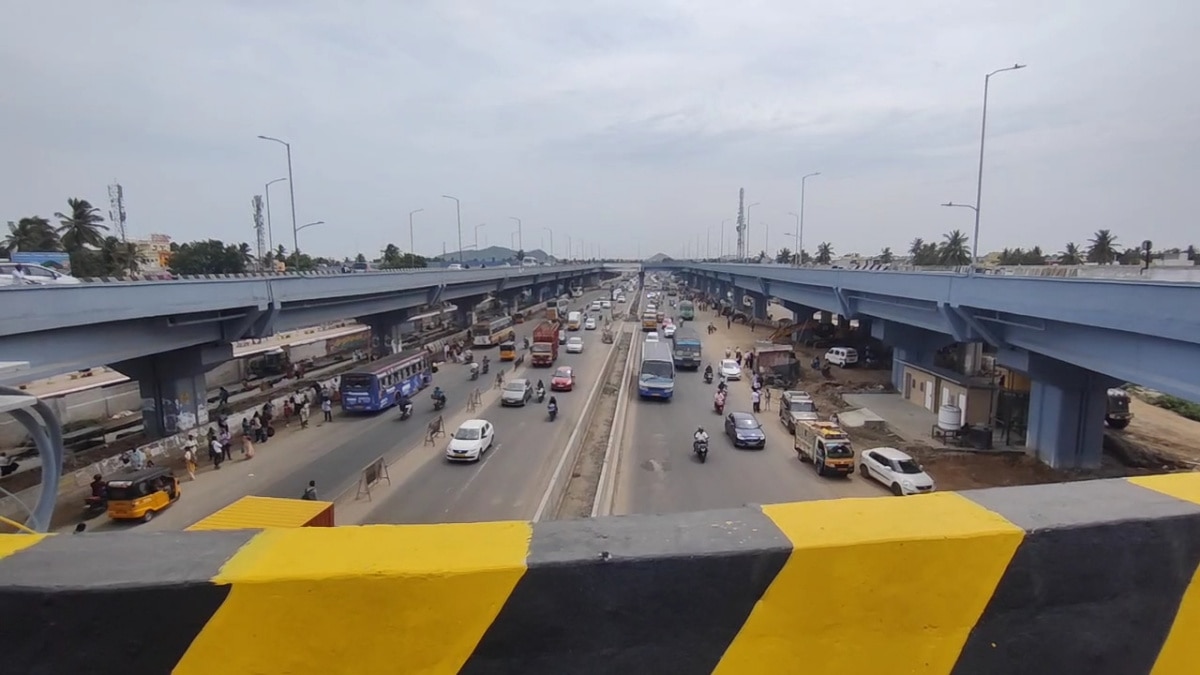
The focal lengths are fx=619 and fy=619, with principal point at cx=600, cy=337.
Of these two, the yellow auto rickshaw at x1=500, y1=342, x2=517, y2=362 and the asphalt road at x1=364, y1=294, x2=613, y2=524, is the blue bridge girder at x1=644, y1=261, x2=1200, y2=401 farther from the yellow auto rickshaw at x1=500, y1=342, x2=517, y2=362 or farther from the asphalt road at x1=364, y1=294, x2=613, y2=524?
the yellow auto rickshaw at x1=500, y1=342, x2=517, y2=362

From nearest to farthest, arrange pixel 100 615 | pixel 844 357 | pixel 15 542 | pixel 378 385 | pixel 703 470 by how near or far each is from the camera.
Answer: pixel 100 615 → pixel 15 542 → pixel 703 470 → pixel 378 385 → pixel 844 357

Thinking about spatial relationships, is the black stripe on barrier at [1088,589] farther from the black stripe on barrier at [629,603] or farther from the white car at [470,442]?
the white car at [470,442]

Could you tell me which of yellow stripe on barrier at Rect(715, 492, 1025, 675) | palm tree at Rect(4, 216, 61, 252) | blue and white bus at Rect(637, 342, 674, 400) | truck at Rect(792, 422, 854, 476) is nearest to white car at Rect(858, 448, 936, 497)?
truck at Rect(792, 422, 854, 476)

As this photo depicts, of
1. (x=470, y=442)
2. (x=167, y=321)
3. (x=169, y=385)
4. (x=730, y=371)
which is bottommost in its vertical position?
(x=730, y=371)

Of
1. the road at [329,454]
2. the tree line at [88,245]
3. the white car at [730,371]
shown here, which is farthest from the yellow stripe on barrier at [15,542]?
the tree line at [88,245]

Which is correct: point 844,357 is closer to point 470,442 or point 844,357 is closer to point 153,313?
point 470,442

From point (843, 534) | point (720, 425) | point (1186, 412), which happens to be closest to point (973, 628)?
point (843, 534)

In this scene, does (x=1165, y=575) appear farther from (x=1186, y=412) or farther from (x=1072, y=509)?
(x=1186, y=412)

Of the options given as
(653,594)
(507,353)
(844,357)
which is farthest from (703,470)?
(507,353)
